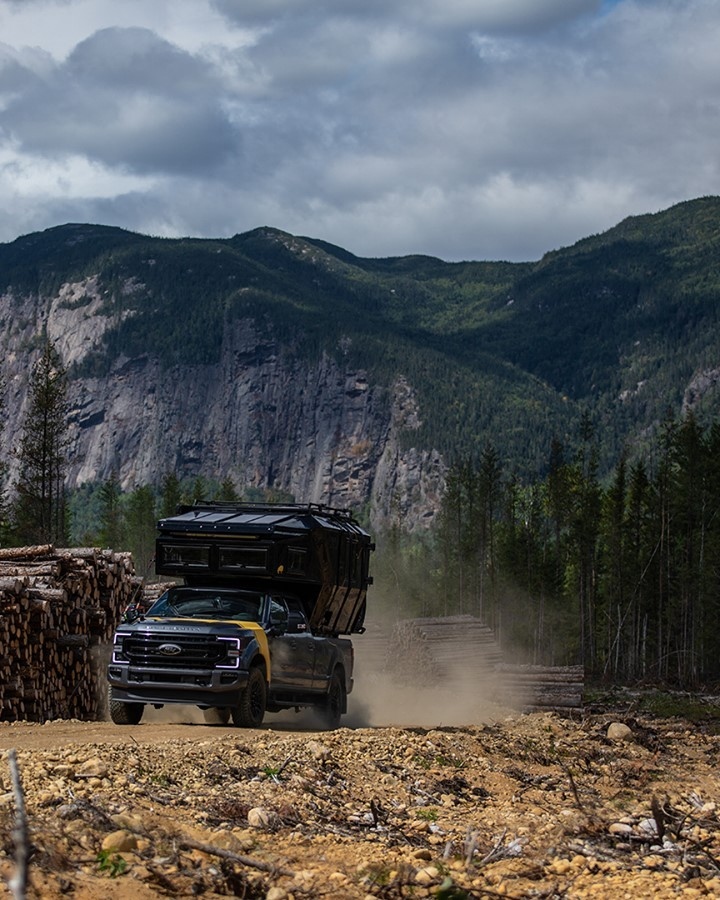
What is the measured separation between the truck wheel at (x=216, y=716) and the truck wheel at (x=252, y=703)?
637 millimetres

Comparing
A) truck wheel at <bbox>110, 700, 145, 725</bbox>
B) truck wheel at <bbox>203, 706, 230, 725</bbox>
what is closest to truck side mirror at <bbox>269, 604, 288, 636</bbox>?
truck wheel at <bbox>203, 706, 230, 725</bbox>

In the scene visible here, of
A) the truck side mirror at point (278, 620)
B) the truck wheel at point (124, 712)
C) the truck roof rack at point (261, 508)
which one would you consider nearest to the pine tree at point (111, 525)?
the truck roof rack at point (261, 508)

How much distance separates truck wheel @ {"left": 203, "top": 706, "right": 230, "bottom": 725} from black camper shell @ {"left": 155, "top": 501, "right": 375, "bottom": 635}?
1908 millimetres

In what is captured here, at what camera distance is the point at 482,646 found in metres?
29.5

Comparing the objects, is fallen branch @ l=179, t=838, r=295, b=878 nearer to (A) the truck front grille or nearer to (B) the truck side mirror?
(A) the truck front grille

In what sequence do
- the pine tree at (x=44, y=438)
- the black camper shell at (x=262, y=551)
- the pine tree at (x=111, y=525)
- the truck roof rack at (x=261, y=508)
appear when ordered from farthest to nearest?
the pine tree at (x=111, y=525), the pine tree at (x=44, y=438), the truck roof rack at (x=261, y=508), the black camper shell at (x=262, y=551)

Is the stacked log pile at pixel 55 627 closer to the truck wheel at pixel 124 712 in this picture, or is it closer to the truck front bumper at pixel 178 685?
the truck wheel at pixel 124 712

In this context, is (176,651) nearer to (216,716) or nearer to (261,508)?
(216,716)

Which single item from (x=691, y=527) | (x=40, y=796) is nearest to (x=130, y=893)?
(x=40, y=796)

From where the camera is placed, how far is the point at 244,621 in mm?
18406

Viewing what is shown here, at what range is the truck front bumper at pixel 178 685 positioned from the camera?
57.2 feet

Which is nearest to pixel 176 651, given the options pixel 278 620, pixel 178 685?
pixel 178 685

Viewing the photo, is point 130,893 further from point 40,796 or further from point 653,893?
point 653,893

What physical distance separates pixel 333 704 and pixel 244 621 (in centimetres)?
259
